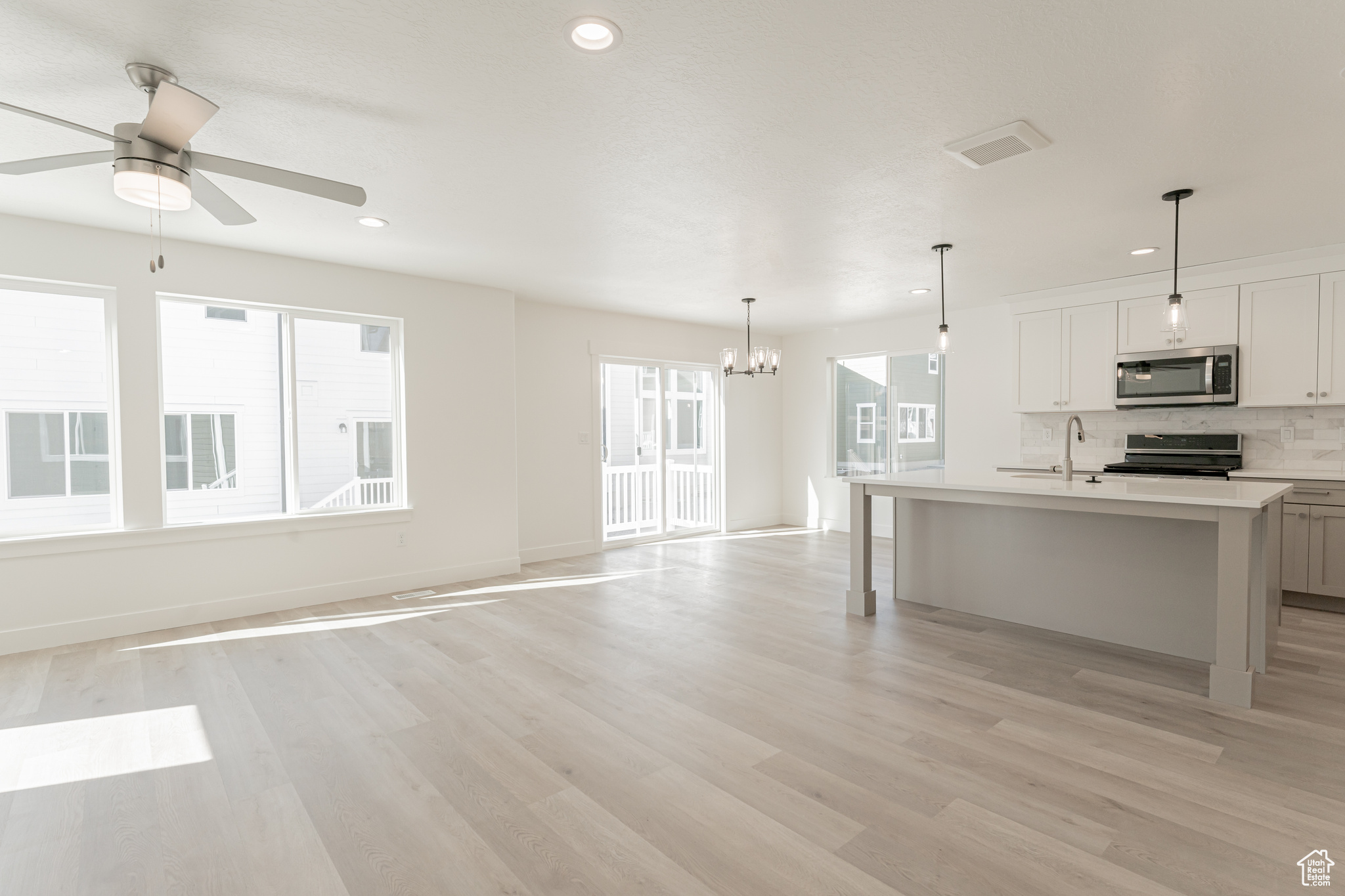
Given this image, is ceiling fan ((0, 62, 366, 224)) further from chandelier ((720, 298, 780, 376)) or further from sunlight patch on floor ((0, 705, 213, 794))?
chandelier ((720, 298, 780, 376))

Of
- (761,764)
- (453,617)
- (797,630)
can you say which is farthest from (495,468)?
(761,764)

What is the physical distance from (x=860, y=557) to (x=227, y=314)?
4.77 meters

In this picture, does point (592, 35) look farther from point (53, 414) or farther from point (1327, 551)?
point (1327, 551)

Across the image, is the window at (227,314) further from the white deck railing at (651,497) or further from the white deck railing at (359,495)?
the white deck railing at (651,497)

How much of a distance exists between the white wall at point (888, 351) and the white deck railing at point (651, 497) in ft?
4.47

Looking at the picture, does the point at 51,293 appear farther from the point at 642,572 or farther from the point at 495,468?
the point at 642,572

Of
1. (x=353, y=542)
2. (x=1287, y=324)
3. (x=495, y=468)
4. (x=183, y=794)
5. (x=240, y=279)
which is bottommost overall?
(x=183, y=794)

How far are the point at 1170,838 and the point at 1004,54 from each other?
257cm

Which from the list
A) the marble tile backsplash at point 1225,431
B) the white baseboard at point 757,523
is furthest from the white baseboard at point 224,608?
the marble tile backsplash at point 1225,431

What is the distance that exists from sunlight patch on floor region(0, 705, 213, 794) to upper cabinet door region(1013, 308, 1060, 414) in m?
6.51

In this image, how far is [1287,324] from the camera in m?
4.73

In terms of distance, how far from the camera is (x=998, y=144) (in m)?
2.82

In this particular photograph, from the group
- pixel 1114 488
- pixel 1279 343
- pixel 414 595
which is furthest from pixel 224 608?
pixel 1279 343

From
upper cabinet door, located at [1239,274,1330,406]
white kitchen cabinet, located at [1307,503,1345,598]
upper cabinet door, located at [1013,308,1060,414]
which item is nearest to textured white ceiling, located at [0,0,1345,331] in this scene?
upper cabinet door, located at [1239,274,1330,406]
